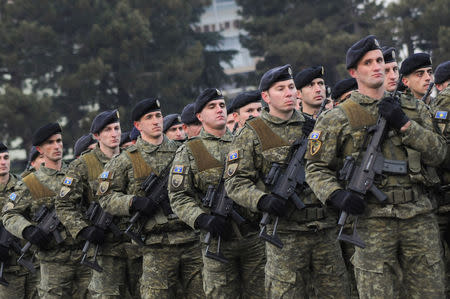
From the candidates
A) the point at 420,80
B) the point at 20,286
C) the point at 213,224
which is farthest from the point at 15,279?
the point at 420,80

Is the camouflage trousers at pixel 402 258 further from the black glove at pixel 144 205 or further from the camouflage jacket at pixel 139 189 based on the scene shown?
the black glove at pixel 144 205

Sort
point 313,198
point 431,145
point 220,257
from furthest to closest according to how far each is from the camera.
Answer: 1. point 220,257
2. point 313,198
3. point 431,145

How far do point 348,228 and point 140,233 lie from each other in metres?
2.10

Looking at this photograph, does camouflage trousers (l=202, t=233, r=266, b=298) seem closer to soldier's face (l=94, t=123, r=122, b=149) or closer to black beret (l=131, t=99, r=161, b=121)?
black beret (l=131, t=99, r=161, b=121)

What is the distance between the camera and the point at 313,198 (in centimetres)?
621

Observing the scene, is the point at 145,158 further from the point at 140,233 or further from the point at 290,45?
the point at 290,45

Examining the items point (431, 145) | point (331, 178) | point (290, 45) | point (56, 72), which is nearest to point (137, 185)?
point (331, 178)

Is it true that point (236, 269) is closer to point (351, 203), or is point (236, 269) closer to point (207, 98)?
point (207, 98)

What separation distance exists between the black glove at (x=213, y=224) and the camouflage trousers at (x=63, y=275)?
8.43 feet

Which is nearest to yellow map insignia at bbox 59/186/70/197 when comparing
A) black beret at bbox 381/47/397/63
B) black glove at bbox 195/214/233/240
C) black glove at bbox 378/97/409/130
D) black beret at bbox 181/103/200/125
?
black beret at bbox 181/103/200/125

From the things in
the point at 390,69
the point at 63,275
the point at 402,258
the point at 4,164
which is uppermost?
the point at 390,69

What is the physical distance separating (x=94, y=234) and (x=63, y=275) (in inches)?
35.5

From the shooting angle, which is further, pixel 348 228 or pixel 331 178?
pixel 348 228

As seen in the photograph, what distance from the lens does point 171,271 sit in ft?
24.0
